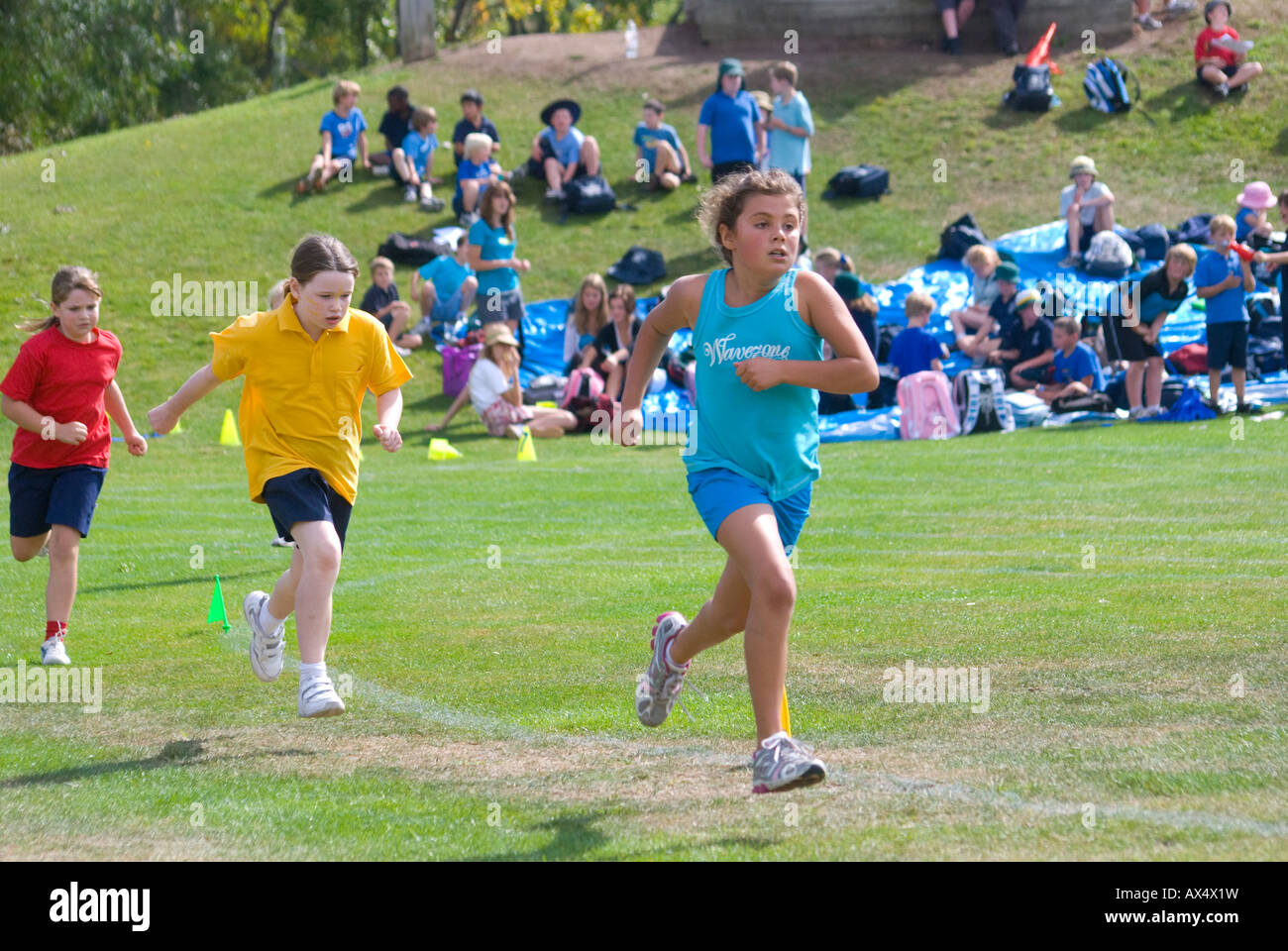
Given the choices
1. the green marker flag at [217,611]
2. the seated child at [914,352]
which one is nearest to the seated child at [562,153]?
the seated child at [914,352]

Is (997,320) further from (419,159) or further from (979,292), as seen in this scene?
(419,159)

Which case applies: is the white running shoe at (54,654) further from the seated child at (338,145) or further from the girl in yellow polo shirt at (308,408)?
the seated child at (338,145)

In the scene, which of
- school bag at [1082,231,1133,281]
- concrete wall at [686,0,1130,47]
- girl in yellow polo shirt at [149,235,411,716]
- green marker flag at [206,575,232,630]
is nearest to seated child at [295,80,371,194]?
concrete wall at [686,0,1130,47]

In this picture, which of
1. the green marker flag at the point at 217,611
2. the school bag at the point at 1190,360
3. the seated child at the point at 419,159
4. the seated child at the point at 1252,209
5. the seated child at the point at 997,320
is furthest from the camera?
the seated child at the point at 419,159

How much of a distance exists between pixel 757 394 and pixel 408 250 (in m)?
17.5

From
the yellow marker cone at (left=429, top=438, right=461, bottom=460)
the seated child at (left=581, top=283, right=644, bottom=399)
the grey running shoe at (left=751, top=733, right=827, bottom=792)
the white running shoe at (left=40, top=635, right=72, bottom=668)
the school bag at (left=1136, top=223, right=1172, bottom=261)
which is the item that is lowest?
the white running shoe at (left=40, top=635, right=72, bottom=668)

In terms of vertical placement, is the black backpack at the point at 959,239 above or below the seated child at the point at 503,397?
above

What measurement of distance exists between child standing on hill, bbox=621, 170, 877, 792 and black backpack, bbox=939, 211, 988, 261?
16322 mm

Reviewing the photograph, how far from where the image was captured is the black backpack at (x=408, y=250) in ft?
71.6

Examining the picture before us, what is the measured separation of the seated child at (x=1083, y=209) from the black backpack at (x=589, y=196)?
24.3ft

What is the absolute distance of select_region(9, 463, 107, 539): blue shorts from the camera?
769 centimetres

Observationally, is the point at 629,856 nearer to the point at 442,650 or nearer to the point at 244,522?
the point at 442,650

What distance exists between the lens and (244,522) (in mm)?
12109

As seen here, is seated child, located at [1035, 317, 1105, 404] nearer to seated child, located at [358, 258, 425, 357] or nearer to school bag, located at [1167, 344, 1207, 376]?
school bag, located at [1167, 344, 1207, 376]
